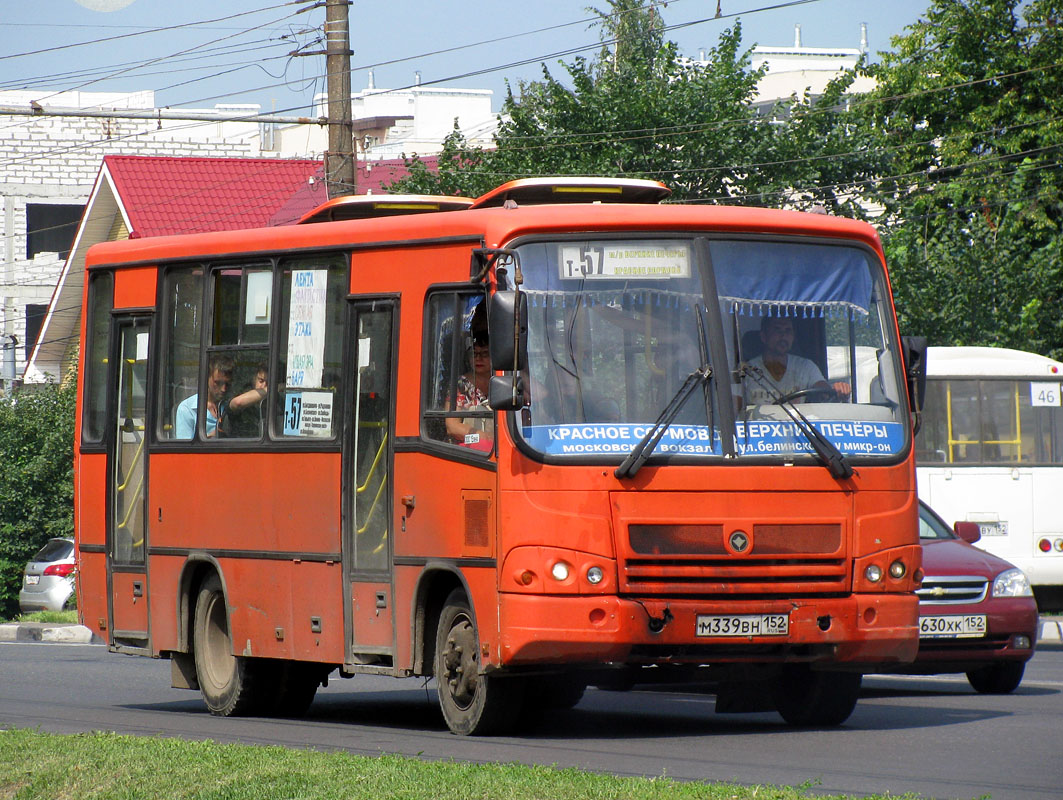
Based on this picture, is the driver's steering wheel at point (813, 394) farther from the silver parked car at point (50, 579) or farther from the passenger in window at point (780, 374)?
the silver parked car at point (50, 579)

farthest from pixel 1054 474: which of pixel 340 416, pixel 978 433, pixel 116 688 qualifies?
pixel 340 416

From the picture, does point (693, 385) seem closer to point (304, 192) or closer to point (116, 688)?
point (116, 688)

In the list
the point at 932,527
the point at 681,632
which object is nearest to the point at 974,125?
the point at 932,527

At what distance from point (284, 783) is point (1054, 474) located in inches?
649

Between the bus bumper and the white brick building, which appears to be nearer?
the bus bumper

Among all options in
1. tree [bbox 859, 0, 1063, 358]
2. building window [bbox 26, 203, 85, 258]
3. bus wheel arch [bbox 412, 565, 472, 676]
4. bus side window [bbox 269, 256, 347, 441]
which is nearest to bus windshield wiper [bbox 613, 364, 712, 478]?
bus wheel arch [bbox 412, 565, 472, 676]

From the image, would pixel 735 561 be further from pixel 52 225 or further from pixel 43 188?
pixel 52 225

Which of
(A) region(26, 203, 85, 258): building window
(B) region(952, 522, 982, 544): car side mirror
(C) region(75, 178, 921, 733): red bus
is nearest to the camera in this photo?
(C) region(75, 178, 921, 733): red bus

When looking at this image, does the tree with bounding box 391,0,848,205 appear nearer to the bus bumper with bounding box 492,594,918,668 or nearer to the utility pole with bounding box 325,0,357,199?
the utility pole with bounding box 325,0,357,199

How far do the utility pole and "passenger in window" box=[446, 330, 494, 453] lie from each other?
10.9 meters

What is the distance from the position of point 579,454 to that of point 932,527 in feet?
20.1

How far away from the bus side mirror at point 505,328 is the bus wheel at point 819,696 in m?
2.82

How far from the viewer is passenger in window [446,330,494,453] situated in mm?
10000

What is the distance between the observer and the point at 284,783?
804 centimetres
